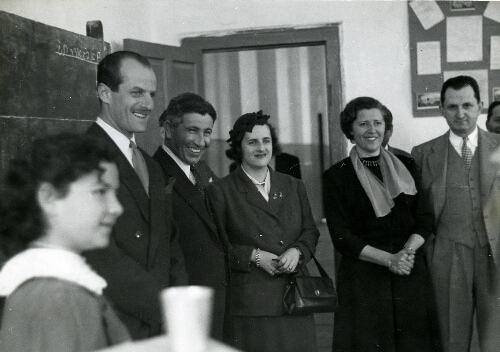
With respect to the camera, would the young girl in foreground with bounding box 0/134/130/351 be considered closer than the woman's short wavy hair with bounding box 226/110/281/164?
Yes

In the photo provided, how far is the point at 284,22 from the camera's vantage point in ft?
6.71

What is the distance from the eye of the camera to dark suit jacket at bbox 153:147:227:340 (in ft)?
6.24

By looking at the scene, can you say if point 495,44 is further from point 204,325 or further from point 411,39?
point 204,325

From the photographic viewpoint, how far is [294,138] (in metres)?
2.30

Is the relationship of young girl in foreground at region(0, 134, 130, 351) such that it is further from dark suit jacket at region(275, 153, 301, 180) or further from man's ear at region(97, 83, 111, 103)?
dark suit jacket at region(275, 153, 301, 180)

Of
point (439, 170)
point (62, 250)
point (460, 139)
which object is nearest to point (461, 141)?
point (460, 139)

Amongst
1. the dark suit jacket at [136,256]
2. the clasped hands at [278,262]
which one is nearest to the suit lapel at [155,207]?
the dark suit jacket at [136,256]

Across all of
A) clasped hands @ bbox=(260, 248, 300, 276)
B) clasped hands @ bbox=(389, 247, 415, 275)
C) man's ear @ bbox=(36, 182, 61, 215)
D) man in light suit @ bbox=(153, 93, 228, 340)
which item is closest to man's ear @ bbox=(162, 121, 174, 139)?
man in light suit @ bbox=(153, 93, 228, 340)

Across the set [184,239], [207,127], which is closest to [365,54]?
[207,127]

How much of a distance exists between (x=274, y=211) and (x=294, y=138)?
0.40 meters

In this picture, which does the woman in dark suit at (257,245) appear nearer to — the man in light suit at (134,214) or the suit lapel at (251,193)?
the suit lapel at (251,193)

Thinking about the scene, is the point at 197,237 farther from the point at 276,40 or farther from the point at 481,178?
the point at 481,178

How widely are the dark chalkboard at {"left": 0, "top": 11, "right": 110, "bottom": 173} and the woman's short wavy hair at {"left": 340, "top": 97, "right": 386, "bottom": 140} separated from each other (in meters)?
0.94

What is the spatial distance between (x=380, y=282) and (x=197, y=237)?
0.73 m
